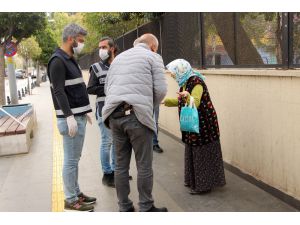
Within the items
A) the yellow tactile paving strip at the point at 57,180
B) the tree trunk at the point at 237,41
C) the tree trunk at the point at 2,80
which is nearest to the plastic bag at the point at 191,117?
the tree trunk at the point at 237,41

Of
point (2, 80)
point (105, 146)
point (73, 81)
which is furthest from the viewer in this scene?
point (2, 80)

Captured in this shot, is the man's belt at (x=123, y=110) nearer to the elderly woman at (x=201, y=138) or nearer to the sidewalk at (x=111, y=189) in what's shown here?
the elderly woman at (x=201, y=138)

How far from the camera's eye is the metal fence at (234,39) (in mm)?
3926

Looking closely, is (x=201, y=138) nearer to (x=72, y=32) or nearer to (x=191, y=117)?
(x=191, y=117)

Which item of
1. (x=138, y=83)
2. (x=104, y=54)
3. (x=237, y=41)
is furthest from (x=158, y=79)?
(x=237, y=41)

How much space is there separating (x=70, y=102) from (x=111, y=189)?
1.34 m

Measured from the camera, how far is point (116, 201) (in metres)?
4.23

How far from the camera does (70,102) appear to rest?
386cm

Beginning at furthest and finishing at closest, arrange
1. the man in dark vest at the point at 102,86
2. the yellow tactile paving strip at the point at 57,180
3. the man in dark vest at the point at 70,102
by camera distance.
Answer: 1. the man in dark vest at the point at 102,86
2. the yellow tactile paving strip at the point at 57,180
3. the man in dark vest at the point at 70,102

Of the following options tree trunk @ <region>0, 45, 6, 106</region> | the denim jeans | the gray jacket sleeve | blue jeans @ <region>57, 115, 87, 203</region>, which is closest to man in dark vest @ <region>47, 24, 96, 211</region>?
blue jeans @ <region>57, 115, 87, 203</region>

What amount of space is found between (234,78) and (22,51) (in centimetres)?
2909

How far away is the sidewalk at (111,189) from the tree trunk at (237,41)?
5.00 ft

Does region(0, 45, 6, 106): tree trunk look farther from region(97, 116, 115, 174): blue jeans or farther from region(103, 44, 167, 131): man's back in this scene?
region(103, 44, 167, 131): man's back
